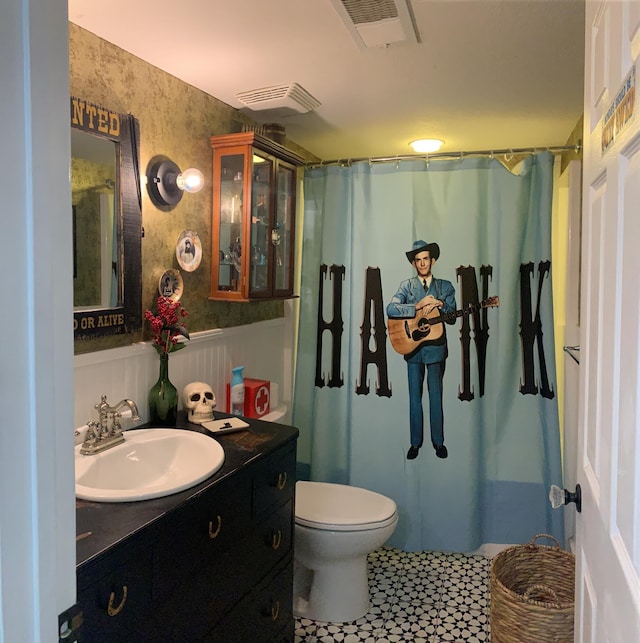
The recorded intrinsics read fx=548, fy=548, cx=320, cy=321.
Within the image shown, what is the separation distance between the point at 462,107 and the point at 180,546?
208 centimetres

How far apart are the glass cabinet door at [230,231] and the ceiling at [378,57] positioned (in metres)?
0.35

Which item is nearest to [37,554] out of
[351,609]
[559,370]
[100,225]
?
[100,225]

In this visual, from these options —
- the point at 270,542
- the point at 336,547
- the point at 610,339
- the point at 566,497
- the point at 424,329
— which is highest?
the point at 610,339

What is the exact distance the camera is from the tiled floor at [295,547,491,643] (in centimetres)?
218

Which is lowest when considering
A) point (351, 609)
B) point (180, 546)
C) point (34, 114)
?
point (351, 609)

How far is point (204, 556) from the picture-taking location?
4.90 ft

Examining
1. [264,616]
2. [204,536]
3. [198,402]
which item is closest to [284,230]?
[198,402]

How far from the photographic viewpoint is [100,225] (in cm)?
180

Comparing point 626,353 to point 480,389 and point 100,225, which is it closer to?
point 100,225

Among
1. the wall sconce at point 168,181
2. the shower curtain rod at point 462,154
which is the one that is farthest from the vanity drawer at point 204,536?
the shower curtain rod at point 462,154

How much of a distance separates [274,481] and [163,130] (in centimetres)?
134

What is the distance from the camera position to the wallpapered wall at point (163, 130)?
176 centimetres

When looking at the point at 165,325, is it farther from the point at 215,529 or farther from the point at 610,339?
the point at 610,339

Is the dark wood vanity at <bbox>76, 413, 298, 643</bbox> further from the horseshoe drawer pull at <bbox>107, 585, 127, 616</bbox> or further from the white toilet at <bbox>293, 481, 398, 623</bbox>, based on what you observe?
the white toilet at <bbox>293, 481, 398, 623</bbox>
